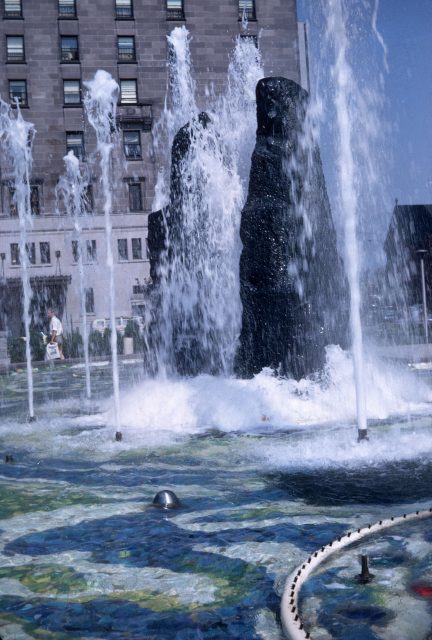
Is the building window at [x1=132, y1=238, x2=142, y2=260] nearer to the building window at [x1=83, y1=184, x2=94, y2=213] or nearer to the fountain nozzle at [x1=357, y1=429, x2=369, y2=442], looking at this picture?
the building window at [x1=83, y1=184, x2=94, y2=213]

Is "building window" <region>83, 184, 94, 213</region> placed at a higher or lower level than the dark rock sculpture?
higher

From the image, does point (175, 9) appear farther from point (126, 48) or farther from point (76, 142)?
point (76, 142)

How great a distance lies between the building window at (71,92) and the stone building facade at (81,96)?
6 cm

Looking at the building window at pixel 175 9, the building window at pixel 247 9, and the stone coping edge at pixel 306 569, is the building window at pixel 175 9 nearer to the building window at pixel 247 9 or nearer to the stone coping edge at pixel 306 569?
the building window at pixel 247 9

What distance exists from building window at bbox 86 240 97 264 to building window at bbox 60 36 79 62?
11403mm

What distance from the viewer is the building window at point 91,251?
155ft

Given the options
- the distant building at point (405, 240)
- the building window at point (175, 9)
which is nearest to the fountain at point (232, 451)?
the building window at point (175, 9)

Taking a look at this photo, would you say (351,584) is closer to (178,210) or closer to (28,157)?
(178,210)

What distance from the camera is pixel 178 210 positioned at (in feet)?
53.5

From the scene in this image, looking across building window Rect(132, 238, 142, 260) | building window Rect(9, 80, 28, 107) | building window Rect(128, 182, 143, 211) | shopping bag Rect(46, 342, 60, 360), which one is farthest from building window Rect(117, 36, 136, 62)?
shopping bag Rect(46, 342, 60, 360)

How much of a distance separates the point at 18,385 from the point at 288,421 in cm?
1080

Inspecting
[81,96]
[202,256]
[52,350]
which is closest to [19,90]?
[81,96]

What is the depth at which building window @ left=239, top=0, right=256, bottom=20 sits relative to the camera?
4956cm

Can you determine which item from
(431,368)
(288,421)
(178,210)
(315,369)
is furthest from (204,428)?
(431,368)
